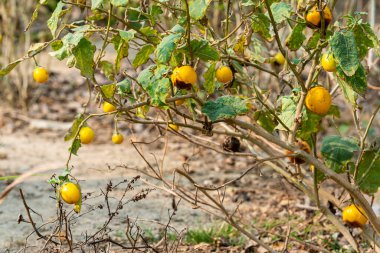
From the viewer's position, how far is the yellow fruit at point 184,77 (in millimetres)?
2061

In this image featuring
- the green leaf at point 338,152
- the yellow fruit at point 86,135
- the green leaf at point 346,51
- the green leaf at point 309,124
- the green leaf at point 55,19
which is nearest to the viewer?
the green leaf at point 346,51

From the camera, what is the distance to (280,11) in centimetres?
229

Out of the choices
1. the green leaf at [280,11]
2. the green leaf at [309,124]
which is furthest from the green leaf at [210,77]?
the green leaf at [309,124]

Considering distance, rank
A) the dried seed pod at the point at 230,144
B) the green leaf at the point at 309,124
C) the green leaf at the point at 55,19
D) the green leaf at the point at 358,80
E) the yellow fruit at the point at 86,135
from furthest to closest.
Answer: the dried seed pod at the point at 230,144
the green leaf at the point at 309,124
the yellow fruit at the point at 86,135
the green leaf at the point at 55,19
the green leaf at the point at 358,80

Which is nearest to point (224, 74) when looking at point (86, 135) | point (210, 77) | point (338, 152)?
point (210, 77)

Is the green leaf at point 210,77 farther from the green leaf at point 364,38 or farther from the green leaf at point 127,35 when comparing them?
the green leaf at point 364,38

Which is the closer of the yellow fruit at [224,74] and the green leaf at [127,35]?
the green leaf at [127,35]

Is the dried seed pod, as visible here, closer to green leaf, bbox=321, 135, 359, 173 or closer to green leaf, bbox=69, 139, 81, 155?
green leaf, bbox=321, 135, 359, 173

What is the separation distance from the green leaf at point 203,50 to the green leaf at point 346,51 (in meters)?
0.37

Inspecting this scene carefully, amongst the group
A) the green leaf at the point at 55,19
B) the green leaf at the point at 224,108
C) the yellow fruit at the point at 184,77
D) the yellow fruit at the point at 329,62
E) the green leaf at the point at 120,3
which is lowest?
the green leaf at the point at 224,108

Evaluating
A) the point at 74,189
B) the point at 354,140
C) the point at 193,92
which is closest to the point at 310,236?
the point at 354,140

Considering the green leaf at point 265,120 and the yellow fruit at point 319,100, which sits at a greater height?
the yellow fruit at point 319,100

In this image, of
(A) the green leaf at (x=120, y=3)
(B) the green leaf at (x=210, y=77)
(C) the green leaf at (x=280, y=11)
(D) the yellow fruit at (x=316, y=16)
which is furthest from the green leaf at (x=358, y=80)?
(A) the green leaf at (x=120, y=3)

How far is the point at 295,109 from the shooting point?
2.38m
